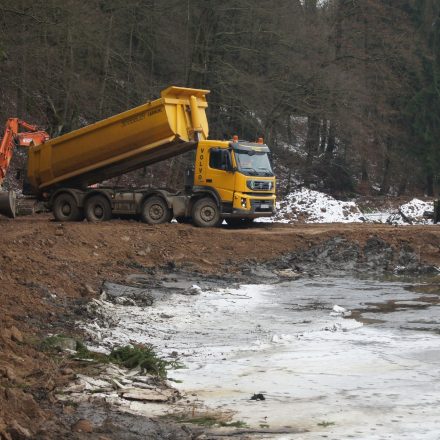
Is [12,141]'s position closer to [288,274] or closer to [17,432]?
[288,274]

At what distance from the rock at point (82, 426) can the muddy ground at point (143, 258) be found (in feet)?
6.34

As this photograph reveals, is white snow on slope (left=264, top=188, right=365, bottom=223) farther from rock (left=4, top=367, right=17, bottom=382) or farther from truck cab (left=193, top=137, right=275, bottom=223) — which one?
rock (left=4, top=367, right=17, bottom=382)

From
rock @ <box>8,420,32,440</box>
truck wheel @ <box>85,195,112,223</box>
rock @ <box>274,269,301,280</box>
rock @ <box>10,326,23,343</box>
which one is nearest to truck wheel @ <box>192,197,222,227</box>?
truck wheel @ <box>85,195,112,223</box>

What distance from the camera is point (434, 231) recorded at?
25562mm

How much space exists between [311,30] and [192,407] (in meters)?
31.9

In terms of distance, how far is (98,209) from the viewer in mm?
27188

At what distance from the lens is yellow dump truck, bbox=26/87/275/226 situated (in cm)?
2517

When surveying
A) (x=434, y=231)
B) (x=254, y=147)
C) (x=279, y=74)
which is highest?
(x=279, y=74)

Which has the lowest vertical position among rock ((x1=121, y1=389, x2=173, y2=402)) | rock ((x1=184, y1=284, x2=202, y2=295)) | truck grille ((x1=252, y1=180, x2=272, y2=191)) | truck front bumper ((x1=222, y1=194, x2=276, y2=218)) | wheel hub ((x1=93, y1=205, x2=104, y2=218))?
rock ((x1=121, y1=389, x2=173, y2=402))

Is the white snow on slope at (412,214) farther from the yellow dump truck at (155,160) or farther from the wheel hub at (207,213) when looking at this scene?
the wheel hub at (207,213)

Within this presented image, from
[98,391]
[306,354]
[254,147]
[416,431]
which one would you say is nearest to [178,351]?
[306,354]

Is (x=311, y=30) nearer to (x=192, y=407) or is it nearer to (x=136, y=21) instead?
(x=136, y=21)

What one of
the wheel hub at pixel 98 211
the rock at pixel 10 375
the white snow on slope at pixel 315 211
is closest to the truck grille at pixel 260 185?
the wheel hub at pixel 98 211

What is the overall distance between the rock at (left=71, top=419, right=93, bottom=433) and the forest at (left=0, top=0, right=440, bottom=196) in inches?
783
